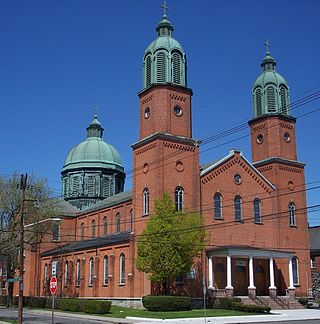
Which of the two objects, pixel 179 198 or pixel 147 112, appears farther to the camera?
pixel 147 112

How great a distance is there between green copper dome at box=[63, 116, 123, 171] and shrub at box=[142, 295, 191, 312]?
3568 cm

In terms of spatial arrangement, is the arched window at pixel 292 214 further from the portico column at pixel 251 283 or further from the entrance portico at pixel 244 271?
the portico column at pixel 251 283

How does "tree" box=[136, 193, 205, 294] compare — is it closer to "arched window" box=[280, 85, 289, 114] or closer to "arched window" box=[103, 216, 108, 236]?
"arched window" box=[103, 216, 108, 236]

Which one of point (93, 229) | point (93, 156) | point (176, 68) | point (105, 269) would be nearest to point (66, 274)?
point (93, 229)

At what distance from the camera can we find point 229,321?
35.2 metres

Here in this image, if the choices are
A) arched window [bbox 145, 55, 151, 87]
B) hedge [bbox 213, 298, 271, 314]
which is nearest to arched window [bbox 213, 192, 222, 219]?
hedge [bbox 213, 298, 271, 314]

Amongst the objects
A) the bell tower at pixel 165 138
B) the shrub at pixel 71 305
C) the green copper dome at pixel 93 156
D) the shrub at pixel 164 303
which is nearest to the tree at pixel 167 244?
the shrub at pixel 164 303

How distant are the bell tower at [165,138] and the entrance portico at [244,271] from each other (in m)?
5.37

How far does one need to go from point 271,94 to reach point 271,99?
21.6 inches

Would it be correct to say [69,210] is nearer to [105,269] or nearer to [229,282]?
[105,269]

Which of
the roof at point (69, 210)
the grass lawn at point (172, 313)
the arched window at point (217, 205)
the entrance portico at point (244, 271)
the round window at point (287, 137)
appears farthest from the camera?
the roof at point (69, 210)

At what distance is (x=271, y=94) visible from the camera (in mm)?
57469

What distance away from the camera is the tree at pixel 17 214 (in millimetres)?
42531

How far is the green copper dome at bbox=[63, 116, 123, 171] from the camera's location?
246ft
